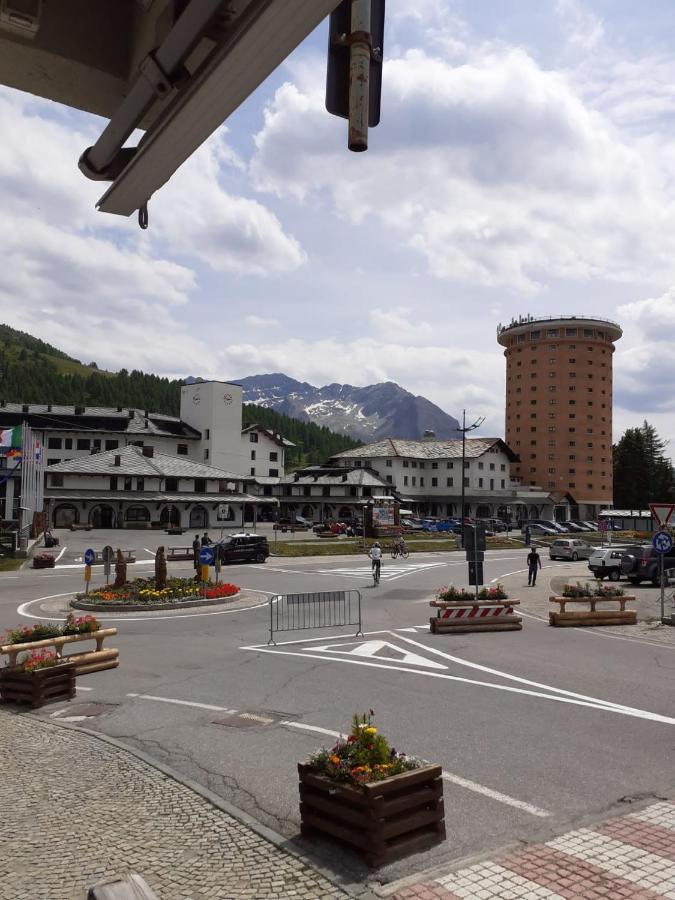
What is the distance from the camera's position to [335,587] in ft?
101

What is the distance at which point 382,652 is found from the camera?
16.7 meters

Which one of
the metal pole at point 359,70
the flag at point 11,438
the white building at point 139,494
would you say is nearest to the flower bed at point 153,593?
the flag at point 11,438

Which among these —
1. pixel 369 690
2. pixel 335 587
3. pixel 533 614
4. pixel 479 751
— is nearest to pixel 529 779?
pixel 479 751

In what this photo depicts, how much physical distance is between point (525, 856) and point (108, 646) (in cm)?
1358

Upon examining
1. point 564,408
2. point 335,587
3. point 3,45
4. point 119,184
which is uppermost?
point 564,408

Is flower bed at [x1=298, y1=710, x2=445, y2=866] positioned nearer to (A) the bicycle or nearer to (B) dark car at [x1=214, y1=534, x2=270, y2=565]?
(B) dark car at [x1=214, y1=534, x2=270, y2=565]

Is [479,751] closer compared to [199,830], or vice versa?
[199,830]

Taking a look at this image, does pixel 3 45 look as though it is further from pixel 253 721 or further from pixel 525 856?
pixel 253 721

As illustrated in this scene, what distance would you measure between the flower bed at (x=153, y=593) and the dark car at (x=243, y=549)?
1513 centimetres

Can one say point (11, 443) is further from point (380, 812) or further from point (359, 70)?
point (359, 70)

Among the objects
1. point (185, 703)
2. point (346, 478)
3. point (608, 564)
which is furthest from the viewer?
point (346, 478)

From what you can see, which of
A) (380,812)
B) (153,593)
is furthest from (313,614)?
(380,812)

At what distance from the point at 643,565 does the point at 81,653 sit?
26771 mm

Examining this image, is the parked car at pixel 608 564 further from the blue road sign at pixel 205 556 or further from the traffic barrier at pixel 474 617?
the blue road sign at pixel 205 556
